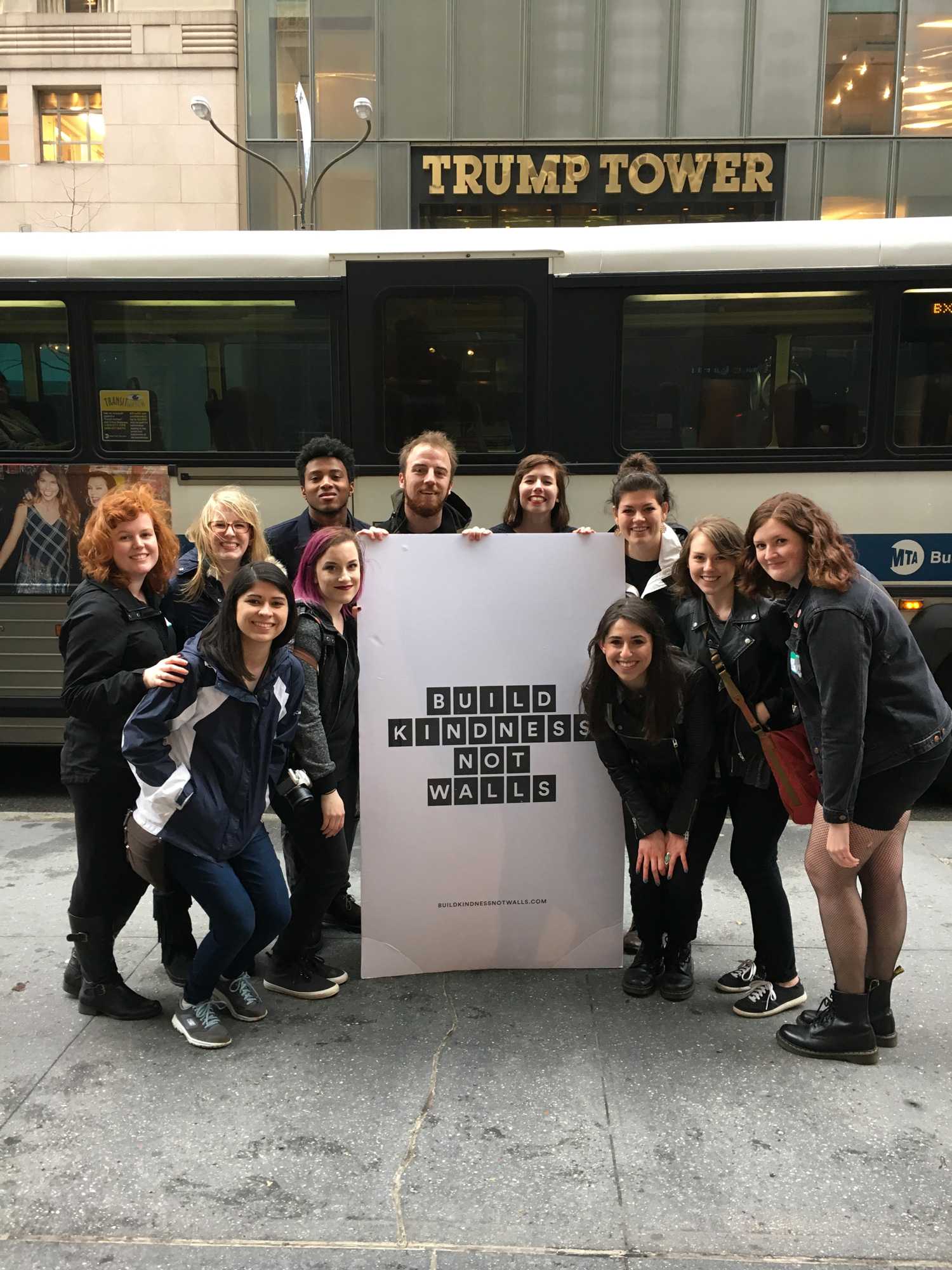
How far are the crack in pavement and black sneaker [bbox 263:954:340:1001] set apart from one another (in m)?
0.45

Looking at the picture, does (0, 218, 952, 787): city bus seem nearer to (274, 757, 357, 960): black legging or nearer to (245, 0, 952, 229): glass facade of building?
(274, 757, 357, 960): black legging

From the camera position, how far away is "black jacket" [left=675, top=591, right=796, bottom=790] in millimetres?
3441

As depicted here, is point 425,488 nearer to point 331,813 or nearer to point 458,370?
point 331,813

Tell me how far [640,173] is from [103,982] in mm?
16636

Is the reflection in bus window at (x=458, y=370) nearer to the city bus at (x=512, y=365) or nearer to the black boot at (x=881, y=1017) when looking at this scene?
the city bus at (x=512, y=365)

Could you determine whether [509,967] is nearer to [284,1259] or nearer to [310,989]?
[310,989]

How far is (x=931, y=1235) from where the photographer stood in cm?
258

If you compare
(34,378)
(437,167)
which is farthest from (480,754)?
(437,167)

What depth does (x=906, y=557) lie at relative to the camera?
5.88 metres

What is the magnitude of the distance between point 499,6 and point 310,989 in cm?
1740

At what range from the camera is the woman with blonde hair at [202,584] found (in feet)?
12.4

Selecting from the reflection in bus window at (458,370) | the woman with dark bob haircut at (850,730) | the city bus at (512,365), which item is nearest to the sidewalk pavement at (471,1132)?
the woman with dark bob haircut at (850,730)

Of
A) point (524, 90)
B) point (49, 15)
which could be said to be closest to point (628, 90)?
point (524, 90)

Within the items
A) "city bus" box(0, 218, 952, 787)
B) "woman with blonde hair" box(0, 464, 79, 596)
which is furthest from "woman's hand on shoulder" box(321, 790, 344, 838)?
"woman with blonde hair" box(0, 464, 79, 596)
